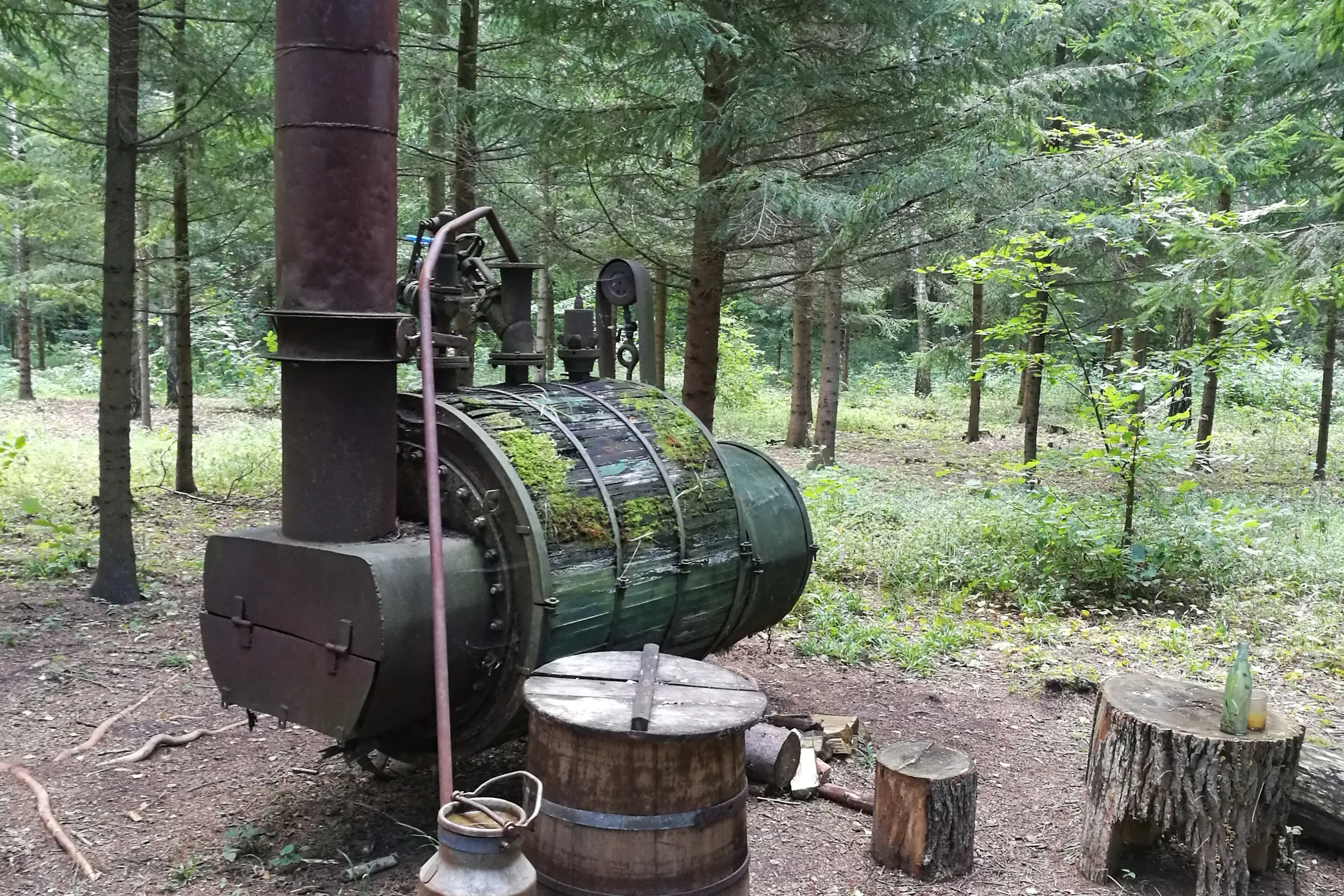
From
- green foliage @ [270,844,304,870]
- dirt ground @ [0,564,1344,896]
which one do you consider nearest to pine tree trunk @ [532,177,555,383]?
dirt ground @ [0,564,1344,896]

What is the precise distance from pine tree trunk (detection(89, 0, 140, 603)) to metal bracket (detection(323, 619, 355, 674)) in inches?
158

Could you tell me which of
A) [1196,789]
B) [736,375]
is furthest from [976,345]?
[1196,789]

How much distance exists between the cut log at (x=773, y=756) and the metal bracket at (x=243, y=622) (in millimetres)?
2311

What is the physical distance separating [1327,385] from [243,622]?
14096 millimetres

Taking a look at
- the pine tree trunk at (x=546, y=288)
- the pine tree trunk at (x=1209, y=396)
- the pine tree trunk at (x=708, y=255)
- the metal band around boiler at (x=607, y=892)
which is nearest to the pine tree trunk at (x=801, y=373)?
the pine tree trunk at (x=546, y=288)

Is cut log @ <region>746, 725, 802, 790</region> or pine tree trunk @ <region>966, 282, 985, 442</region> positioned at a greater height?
pine tree trunk @ <region>966, 282, 985, 442</region>

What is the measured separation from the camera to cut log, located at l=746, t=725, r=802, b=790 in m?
4.60

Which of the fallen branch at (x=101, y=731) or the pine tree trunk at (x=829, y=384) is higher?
the pine tree trunk at (x=829, y=384)

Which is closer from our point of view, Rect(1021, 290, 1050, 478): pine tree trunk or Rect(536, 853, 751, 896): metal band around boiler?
Rect(536, 853, 751, 896): metal band around boiler

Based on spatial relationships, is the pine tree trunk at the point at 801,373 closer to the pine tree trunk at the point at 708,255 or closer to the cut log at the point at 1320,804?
the pine tree trunk at the point at 708,255

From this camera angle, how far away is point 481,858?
8.07 ft

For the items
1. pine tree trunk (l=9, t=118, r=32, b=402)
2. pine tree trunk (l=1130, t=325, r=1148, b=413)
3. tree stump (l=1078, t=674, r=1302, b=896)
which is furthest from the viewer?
pine tree trunk (l=9, t=118, r=32, b=402)

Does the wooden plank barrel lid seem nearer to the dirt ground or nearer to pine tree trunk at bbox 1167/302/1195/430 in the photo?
the dirt ground

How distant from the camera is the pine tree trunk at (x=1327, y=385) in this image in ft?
38.9
